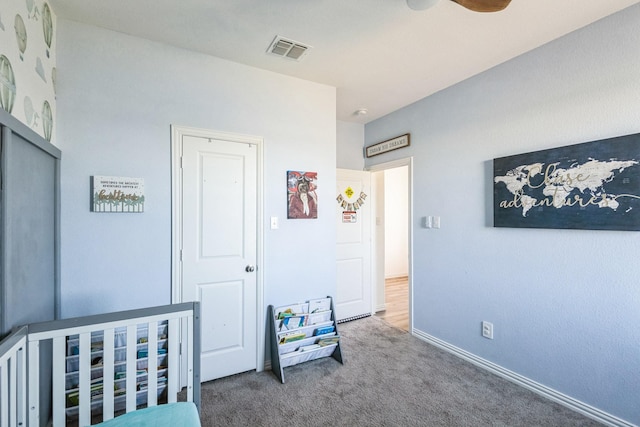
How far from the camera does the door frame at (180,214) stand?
7.18 ft

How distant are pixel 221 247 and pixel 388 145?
230 cm

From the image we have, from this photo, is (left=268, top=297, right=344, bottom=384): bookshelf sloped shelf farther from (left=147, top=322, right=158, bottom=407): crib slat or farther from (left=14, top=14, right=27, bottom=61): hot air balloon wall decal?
(left=14, top=14, right=27, bottom=61): hot air balloon wall decal

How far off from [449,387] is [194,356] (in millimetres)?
1908

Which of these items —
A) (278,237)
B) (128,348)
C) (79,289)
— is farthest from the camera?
(278,237)

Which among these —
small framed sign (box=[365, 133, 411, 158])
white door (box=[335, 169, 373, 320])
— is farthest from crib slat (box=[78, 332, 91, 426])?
small framed sign (box=[365, 133, 411, 158])

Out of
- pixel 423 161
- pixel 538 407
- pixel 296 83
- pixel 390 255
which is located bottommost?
pixel 538 407

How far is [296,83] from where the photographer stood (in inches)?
107

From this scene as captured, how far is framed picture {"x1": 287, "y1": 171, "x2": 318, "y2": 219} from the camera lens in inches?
104

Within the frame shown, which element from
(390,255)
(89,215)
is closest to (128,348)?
(89,215)

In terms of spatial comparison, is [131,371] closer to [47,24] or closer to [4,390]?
[4,390]

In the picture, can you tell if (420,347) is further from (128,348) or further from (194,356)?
(128,348)

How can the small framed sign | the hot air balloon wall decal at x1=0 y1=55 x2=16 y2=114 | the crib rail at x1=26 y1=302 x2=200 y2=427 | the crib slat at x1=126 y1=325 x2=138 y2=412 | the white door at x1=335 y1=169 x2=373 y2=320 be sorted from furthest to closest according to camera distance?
the white door at x1=335 y1=169 x2=373 y2=320
the small framed sign
the crib slat at x1=126 y1=325 x2=138 y2=412
the crib rail at x1=26 y1=302 x2=200 y2=427
the hot air balloon wall decal at x1=0 y1=55 x2=16 y2=114

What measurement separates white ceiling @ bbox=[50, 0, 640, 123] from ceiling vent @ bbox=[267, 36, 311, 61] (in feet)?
0.15

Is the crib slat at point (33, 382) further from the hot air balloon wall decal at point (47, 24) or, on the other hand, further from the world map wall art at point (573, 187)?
the world map wall art at point (573, 187)
